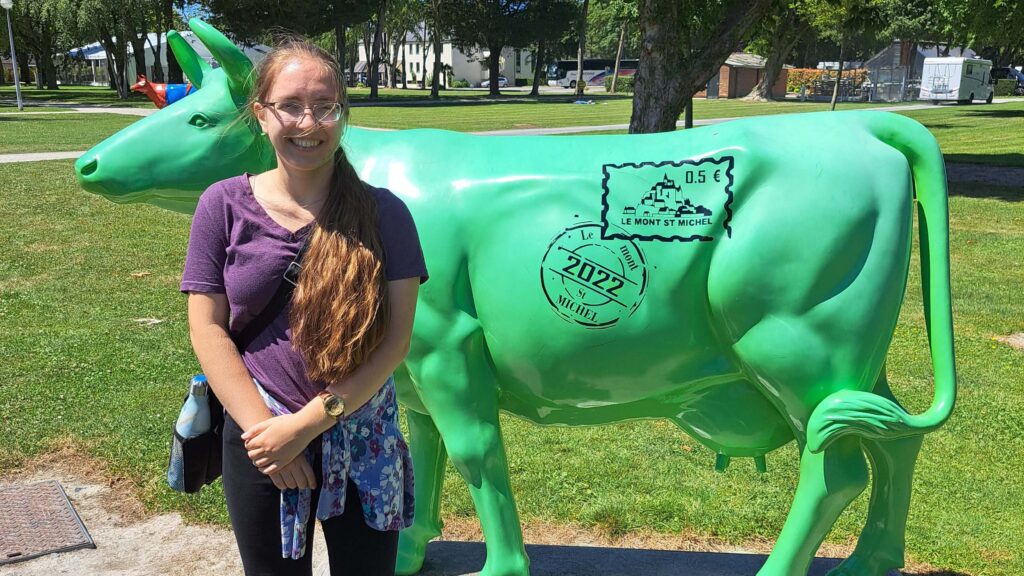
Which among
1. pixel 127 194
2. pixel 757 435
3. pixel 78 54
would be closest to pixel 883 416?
pixel 757 435

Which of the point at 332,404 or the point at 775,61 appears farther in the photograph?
the point at 775,61

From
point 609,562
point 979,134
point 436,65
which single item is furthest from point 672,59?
point 436,65

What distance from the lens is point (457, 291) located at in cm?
263

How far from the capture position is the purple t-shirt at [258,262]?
76.9 inches

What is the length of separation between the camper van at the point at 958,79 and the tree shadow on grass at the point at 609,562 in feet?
152

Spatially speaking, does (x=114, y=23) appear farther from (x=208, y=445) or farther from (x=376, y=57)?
(x=208, y=445)

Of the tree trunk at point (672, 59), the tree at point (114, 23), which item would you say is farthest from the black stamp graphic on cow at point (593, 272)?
the tree at point (114, 23)

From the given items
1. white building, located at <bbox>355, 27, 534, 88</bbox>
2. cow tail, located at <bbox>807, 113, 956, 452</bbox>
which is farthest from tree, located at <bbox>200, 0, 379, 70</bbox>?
white building, located at <bbox>355, 27, 534, 88</bbox>

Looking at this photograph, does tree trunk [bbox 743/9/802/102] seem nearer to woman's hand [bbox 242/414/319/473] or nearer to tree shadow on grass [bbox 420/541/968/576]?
tree shadow on grass [bbox 420/541/968/576]

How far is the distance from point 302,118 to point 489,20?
56741 mm

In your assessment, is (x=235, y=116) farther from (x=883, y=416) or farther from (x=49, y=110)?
(x=49, y=110)

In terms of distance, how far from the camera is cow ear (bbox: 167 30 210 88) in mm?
2771

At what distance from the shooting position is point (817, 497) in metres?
2.62

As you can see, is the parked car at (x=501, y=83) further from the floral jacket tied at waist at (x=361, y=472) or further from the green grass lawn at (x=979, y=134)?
the floral jacket tied at waist at (x=361, y=472)
